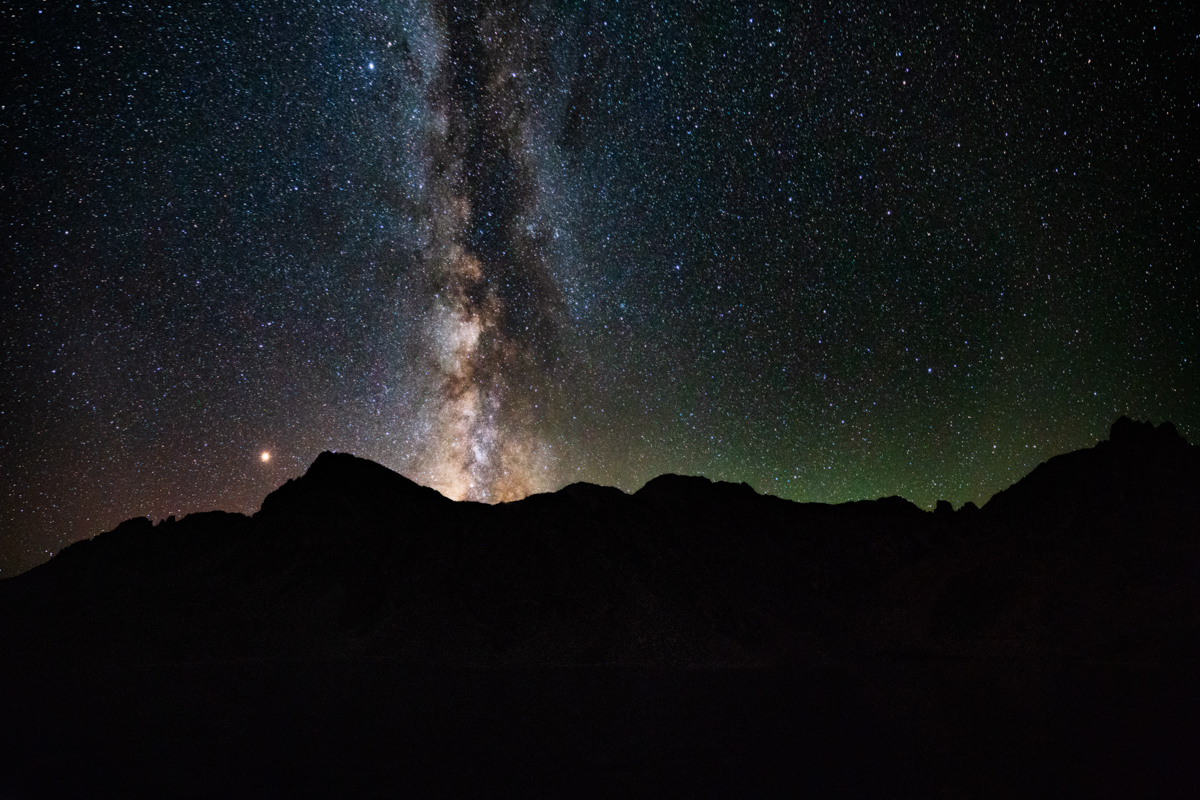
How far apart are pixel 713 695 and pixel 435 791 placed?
535 inches

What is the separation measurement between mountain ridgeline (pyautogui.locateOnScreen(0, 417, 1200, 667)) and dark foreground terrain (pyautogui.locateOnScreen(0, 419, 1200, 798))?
0.22 metres

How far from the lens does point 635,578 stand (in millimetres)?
42688

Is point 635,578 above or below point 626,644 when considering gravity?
above

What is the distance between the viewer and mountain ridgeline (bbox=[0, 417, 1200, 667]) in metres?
35.8

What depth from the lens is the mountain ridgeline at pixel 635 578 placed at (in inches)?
1411

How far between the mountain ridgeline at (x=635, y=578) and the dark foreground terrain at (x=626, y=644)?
0.22 m

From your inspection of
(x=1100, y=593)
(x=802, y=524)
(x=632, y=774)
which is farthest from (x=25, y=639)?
(x=1100, y=593)

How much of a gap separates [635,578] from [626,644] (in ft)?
22.2

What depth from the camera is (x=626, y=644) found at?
3622 centimetres

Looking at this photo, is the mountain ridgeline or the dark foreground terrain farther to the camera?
the mountain ridgeline

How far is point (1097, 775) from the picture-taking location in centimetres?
1234

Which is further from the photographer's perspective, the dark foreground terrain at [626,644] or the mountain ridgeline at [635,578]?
the mountain ridgeline at [635,578]

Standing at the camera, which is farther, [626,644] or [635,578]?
[635,578]

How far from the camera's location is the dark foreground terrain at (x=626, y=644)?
13.6 meters
